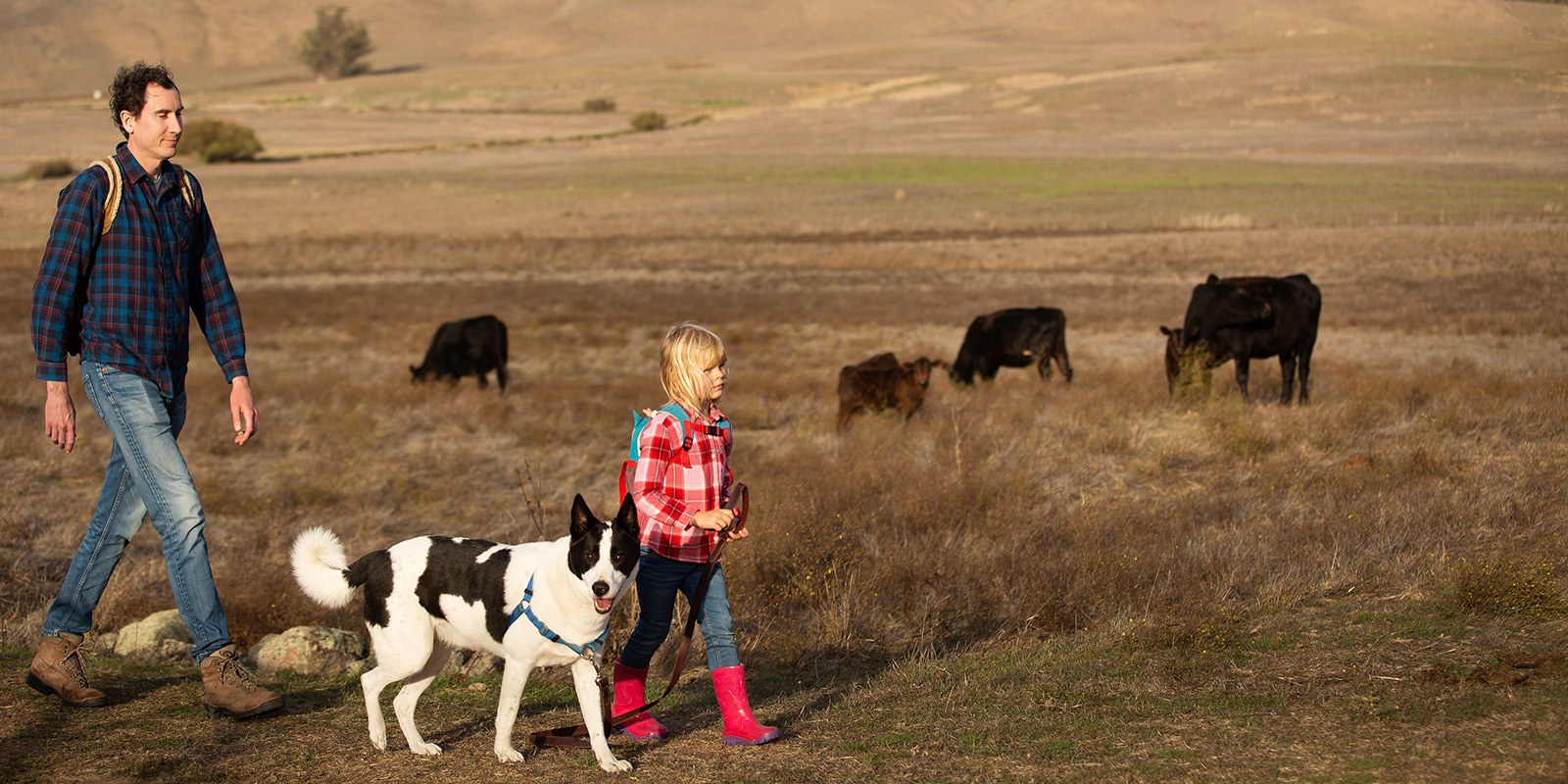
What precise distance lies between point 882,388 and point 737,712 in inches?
333

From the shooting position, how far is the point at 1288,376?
13.5 m

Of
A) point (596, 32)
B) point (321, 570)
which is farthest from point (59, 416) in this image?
point (596, 32)

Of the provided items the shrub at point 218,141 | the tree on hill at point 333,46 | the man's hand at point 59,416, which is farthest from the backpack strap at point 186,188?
the tree on hill at point 333,46

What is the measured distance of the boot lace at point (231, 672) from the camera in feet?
15.8

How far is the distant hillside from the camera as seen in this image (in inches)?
5310

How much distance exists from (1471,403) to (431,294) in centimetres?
2312

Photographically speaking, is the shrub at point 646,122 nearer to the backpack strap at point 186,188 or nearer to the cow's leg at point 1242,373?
the cow's leg at point 1242,373

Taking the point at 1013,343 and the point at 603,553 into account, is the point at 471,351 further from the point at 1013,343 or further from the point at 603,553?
the point at 603,553

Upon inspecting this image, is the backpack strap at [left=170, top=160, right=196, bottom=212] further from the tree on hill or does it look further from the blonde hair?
the tree on hill

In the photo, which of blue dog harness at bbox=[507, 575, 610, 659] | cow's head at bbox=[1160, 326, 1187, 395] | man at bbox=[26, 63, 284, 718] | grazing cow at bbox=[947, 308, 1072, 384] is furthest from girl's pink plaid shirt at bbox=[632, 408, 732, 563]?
grazing cow at bbox=[947, 308, 1072, 384]

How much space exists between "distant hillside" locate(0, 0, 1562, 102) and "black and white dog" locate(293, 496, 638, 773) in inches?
4436

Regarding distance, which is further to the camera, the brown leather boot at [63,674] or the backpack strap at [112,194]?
the brown leather boot at [63,674]

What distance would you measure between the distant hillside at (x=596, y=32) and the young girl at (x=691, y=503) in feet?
368

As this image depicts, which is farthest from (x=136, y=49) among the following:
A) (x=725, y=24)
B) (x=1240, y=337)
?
(x=1240, y=337)
